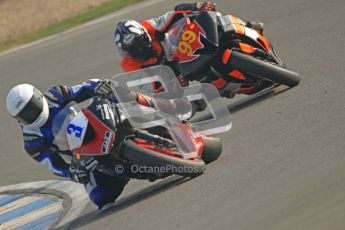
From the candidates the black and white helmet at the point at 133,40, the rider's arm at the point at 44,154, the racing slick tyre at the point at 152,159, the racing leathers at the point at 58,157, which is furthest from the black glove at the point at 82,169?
the black and white helmet at the point at 133,40

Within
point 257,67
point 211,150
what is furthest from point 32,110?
point 257,67

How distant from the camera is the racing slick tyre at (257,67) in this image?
9.87 m

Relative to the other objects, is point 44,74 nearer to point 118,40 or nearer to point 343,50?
point 118,40

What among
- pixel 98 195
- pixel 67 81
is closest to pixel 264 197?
pixel 98 195

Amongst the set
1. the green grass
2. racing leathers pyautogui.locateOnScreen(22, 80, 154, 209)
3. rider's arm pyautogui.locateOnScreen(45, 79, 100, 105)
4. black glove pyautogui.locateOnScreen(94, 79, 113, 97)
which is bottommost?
the green grass

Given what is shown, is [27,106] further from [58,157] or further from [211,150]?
[211,150]

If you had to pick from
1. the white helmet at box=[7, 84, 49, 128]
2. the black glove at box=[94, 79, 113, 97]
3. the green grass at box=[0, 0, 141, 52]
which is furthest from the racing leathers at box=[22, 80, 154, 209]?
the green grass at box=[0, 0, 141, 52]

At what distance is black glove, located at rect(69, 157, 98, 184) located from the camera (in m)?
8.31

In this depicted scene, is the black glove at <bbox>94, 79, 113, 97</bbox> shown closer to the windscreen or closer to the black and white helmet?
the windscreen

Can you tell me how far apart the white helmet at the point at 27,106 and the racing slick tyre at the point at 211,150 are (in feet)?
5.45

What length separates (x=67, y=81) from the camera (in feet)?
49.1

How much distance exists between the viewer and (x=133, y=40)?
10.4 metres

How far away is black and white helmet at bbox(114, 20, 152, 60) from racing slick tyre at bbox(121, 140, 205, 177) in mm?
2534

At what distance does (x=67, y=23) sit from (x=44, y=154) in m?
10.4
